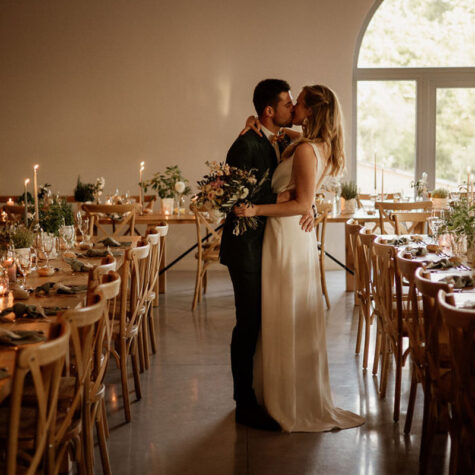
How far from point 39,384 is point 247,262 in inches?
73.6

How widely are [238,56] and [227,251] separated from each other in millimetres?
5717

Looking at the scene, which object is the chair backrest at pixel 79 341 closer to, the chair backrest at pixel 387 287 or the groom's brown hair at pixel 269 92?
the groom's brown hair at pixel 269 92

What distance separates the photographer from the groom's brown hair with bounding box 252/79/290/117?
12.0 feet

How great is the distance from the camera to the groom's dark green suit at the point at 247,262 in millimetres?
3703

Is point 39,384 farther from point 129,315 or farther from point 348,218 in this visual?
point 348,218

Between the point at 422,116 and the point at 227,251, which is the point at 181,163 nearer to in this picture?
the point at 422,116

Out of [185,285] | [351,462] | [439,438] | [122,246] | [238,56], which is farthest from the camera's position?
[238,56]

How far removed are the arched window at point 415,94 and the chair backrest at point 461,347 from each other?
6766 mm

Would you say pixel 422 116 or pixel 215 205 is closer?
pixel 215 205

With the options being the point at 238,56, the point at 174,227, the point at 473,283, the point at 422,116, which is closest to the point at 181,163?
the point at 174,227

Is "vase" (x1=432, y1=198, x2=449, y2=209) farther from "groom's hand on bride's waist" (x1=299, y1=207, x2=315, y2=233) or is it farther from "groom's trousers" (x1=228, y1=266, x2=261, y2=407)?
"groom's trousers" (x1=228, y1=266, x2=261, y2=407)

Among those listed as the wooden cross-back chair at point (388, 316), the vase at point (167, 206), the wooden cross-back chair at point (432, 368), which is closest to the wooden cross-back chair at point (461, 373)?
the wooden cross-back chair at point (432, 368)

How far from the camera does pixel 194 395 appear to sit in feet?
14.3

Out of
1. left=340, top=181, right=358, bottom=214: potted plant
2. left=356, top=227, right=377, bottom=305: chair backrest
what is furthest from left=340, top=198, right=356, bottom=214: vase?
Result: left=356, top=227, right=377, bottom=305: chair backrest
